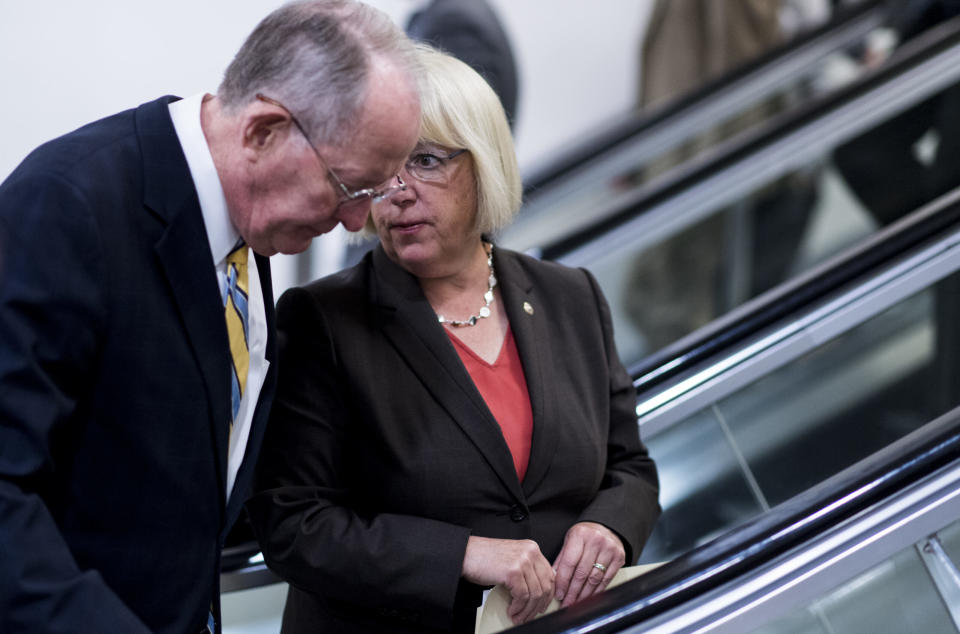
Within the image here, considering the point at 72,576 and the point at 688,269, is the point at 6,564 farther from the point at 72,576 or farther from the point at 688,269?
the point at 688,269

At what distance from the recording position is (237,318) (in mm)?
1539

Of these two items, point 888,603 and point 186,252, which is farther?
point 888,603

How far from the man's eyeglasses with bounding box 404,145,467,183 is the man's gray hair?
0.46 metres

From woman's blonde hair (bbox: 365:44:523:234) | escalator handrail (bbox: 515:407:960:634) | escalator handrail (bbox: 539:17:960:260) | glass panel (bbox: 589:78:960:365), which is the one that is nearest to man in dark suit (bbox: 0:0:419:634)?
woman's blonde hair (bbox: 365:44:523:234)

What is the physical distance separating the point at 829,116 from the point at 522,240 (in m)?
1.67

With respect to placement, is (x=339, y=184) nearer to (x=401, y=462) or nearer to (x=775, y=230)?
(x=401, y=462)

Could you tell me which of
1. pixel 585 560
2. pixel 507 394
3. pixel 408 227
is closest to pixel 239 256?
pixel 408 227

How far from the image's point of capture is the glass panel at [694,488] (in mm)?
2773

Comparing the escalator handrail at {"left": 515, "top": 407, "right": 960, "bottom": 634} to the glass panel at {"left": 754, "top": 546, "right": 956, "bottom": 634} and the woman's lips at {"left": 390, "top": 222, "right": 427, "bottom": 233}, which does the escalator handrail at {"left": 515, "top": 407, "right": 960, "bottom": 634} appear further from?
the woman's lips at {"left": 390, "top": 222, "right": 427, "bottom": 233}

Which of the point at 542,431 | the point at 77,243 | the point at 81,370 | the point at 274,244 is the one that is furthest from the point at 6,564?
the point at 542,431

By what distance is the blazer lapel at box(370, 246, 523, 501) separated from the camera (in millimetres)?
1877

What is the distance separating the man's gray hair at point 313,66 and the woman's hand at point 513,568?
2.51 ft

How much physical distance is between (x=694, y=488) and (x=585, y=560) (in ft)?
Answer: 3.39

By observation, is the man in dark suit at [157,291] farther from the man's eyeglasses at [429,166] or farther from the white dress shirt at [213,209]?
the man's eyeglasses at [429,166]
